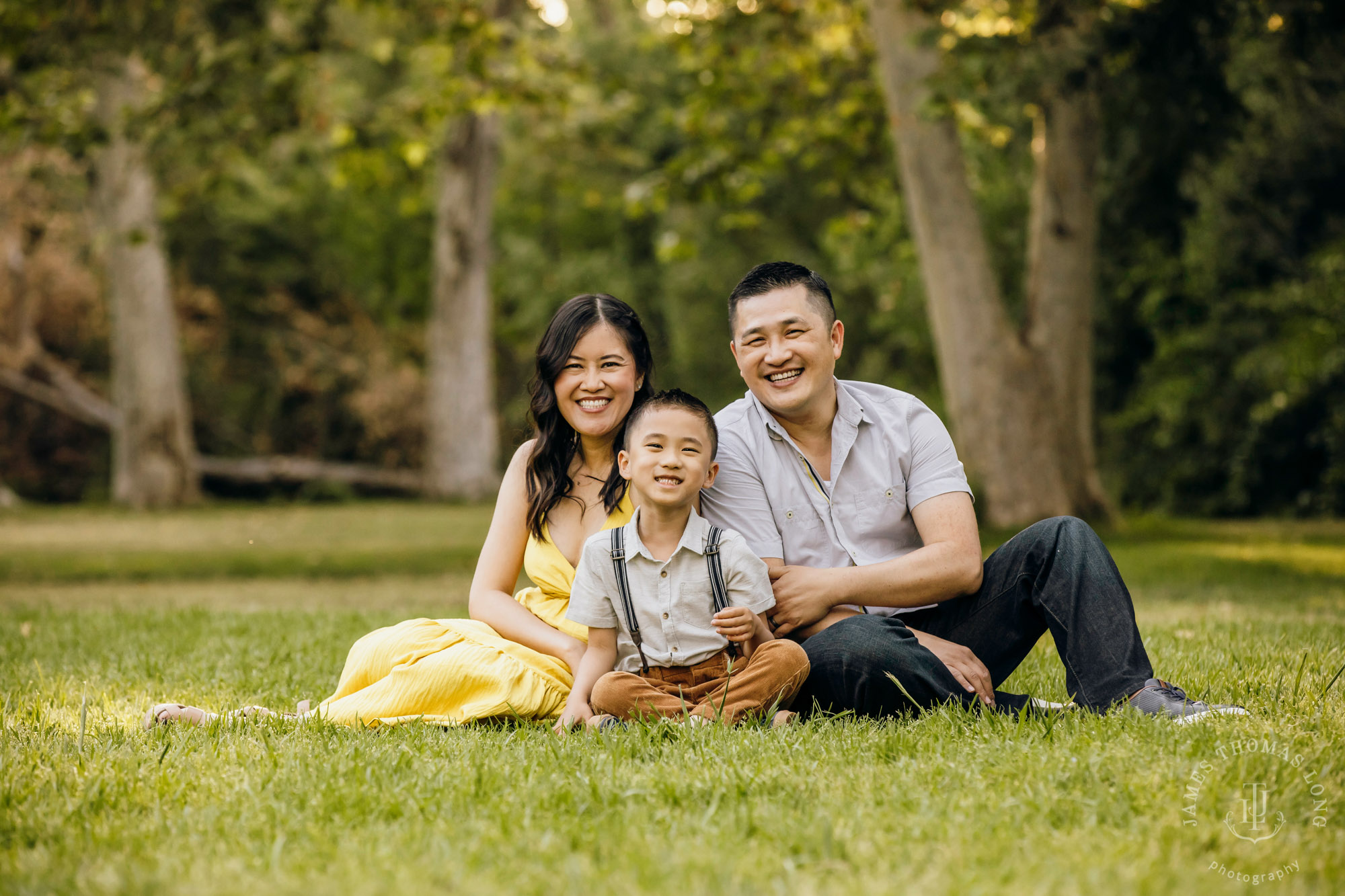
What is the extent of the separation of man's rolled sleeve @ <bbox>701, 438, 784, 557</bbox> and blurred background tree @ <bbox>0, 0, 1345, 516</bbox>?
74cm

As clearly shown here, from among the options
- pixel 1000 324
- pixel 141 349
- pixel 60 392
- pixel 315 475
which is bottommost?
pixel 315 475

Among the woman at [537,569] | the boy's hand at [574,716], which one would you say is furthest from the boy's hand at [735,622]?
the woman at [537,569]

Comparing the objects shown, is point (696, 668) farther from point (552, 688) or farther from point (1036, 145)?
point (1036, 145)

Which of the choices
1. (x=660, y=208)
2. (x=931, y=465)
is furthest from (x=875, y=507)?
(x=660, y=208)

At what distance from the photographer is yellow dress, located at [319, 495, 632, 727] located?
12.3 ft

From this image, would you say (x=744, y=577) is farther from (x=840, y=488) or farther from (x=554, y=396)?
(x=554, y=396)

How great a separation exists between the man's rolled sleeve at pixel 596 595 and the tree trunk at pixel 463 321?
17779mm

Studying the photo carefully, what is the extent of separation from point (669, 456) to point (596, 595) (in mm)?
505

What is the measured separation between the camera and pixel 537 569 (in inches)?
163

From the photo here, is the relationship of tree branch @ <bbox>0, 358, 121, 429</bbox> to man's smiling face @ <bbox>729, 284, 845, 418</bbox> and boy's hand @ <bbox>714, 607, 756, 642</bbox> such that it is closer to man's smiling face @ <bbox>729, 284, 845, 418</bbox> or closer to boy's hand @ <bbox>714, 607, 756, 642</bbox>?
man's smiling face @ <bbox>729, 284, 845, 418</bbox>

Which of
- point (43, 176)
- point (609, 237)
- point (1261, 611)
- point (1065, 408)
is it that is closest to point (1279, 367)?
point (1065, 408)

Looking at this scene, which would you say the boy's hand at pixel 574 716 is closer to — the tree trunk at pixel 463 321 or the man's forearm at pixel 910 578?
the man's forearm at pixel 910 578

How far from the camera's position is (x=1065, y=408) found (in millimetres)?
11812

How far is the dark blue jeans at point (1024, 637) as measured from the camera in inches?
135
